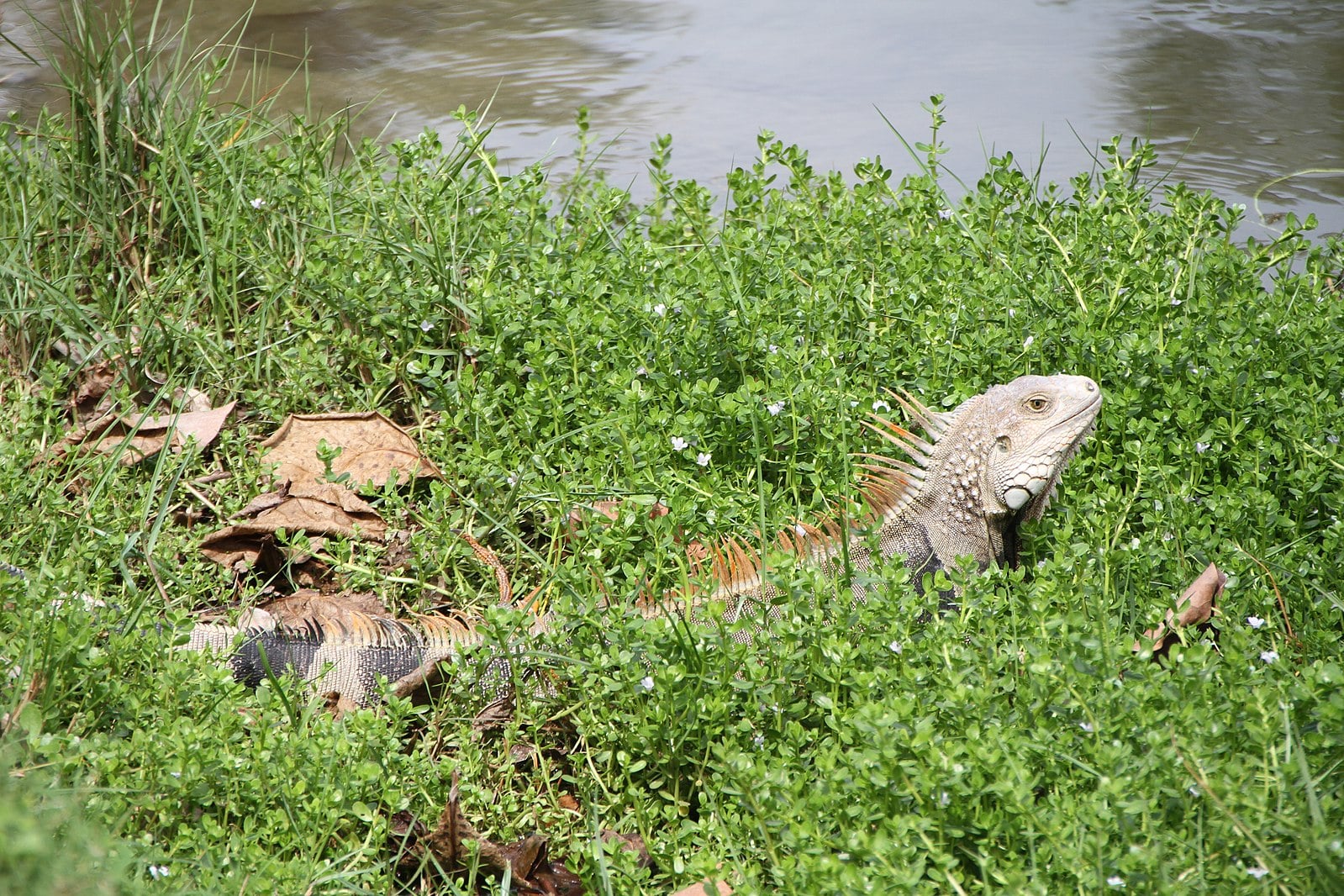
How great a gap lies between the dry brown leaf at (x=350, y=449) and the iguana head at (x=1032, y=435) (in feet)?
5.45

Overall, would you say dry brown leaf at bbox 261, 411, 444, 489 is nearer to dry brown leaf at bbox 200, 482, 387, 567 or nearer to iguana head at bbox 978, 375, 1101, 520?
dry brown leaf at bbox 200, 482, 387, 567

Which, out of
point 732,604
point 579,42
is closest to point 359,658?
point 732,604

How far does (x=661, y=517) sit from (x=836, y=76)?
4481mm

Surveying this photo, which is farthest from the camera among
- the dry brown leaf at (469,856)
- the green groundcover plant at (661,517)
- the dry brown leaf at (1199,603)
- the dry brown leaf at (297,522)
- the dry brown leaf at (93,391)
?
the dry brown leaf at (93,391)

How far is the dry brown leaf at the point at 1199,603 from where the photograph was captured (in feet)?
9.65

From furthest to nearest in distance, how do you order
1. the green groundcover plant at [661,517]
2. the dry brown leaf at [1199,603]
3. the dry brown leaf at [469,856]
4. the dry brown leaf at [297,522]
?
1. the dry brown leaf at [297,522]
2. the dry brown leaf at [1199,603]
3. the dry brown leaf at [469,856]
4. the green groundcover plant at [661,517]

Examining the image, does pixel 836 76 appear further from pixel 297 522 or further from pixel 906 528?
pixel 297 522

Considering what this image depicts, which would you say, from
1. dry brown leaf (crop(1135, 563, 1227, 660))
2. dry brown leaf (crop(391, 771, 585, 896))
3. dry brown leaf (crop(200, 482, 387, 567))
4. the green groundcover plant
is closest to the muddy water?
the green groundcover plant

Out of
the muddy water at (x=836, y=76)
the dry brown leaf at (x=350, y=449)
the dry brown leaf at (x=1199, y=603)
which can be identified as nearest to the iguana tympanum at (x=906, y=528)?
the dry brown leaf at (x=1199, y=603)

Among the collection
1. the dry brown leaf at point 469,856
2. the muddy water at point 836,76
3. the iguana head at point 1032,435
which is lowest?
the dry brown leaf at point 469,856

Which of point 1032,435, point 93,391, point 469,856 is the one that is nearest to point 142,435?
point 93,391

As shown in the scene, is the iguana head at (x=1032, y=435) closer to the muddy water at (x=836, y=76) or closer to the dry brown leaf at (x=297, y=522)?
the dry brown leaf at (x=297, y=522)

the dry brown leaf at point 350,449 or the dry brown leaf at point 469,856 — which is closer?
the dry brown leaf at point 469,856

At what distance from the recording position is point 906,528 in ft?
11.3
